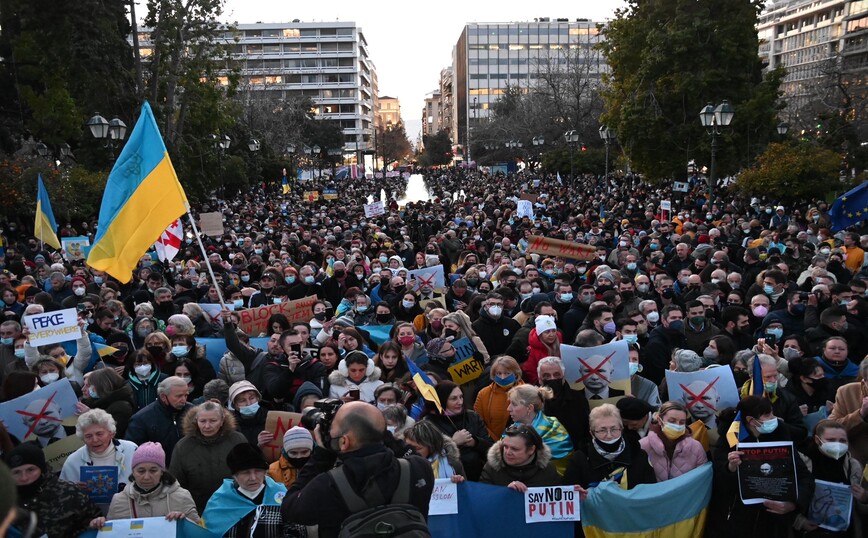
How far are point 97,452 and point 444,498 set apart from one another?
2.24m

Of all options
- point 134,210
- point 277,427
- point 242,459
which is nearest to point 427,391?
point 277,427

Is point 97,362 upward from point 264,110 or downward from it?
downward

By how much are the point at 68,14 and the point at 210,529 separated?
2735 cm

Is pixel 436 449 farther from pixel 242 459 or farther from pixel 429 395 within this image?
pixel 242 459

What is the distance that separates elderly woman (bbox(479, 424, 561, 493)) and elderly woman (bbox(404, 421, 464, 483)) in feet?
0.72

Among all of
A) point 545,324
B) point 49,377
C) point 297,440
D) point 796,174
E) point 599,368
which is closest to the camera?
point 297,440

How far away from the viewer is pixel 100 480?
15.3 feet

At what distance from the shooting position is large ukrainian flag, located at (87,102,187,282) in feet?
24.3

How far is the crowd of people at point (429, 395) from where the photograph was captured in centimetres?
436

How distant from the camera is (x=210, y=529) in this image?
4.39 metres

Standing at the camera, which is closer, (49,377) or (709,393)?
(709,393)

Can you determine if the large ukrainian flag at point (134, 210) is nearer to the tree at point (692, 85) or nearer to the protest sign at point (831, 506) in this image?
the protest sign at point (831, 506)

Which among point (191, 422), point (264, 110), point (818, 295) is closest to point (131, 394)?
point (191, 422)

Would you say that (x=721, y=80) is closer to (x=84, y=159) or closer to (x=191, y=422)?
(x=84, y=159)
